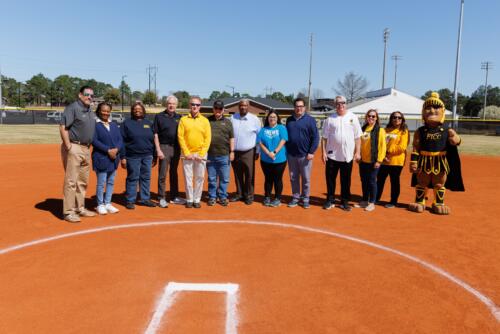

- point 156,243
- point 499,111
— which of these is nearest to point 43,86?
point 499,111

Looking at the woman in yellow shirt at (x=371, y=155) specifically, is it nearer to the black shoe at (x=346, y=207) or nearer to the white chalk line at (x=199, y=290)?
the black shoe at (x=346, y=207)

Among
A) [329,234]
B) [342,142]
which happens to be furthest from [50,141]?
[329,234]

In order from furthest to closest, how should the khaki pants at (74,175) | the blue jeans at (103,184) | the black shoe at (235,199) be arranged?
the black shoe at (235,199), the blue jeans at (103,184), the khaki pants at (74,175)

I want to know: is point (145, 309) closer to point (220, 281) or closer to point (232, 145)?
point (220, 281)

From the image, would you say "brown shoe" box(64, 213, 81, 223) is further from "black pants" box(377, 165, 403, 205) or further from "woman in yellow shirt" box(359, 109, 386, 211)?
"black pants" box(377, 165, 403, 205)

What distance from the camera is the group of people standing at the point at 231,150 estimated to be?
672 cm

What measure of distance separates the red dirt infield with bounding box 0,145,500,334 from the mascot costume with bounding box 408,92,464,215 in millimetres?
491

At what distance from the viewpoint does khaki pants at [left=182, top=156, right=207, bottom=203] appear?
281 inches

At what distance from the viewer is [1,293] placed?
375 cm

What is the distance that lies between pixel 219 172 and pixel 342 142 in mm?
2460

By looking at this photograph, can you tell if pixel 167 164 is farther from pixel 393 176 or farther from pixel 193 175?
pixel 393 176

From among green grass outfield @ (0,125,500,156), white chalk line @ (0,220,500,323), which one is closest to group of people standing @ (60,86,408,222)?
white chalk line @ (0,220,500,323)

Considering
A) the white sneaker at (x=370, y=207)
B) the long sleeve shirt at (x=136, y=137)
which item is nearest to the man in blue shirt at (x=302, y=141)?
the white sneaker at (x=370, y=207)

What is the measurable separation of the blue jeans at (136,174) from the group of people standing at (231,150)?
0.02m
